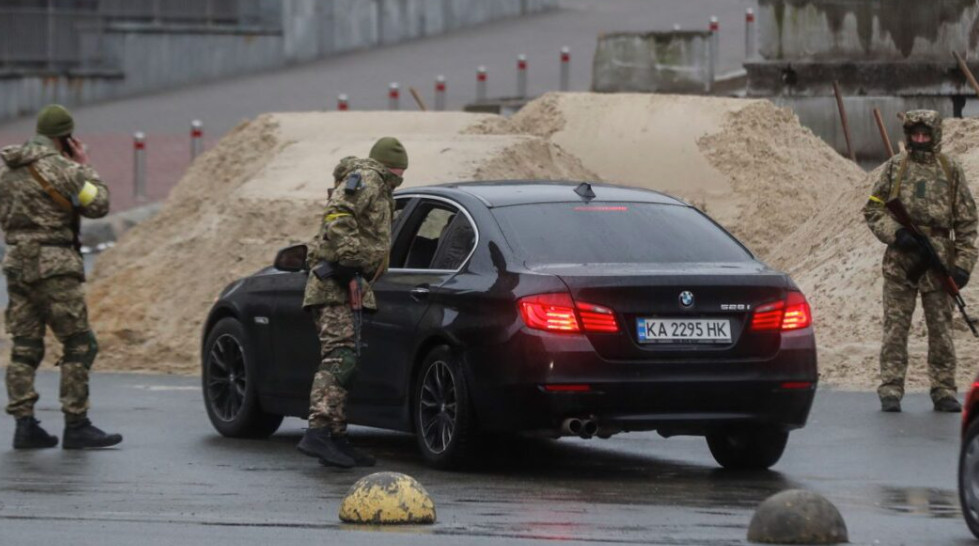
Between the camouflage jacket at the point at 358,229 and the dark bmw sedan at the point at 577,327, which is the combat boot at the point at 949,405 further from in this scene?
the camouflage jacket at the point at 358,229

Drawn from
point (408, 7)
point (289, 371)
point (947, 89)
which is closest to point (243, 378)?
point (289, 371)

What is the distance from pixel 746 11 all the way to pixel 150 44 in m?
10.8

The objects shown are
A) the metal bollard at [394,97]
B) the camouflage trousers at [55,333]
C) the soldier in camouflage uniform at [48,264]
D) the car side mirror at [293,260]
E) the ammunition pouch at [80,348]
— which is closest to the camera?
the car side mirror at [293,260]

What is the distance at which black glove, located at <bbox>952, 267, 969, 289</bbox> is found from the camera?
1504 cm

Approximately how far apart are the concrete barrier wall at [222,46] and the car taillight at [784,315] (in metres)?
30.0

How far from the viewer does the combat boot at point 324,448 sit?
12.1m

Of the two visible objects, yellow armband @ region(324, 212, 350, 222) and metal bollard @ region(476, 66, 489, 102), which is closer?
yellow armband @ region(324, 212, 350, 222)

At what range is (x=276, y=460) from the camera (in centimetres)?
1257

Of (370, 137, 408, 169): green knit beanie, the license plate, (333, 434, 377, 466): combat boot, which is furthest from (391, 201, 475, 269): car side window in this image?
the license plate

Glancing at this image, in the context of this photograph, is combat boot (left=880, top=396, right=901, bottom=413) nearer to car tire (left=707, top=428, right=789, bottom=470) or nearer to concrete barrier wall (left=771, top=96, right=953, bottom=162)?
car tire (left=707, top=428, right=789, bottom=470)

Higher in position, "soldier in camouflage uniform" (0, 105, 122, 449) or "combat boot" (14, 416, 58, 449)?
"soldier in camouflage uniform" (0, 105, 122, 449)

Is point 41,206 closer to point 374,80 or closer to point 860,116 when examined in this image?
point 860,116

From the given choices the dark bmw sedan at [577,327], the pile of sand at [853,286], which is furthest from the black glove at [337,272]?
the pile of sand at [853,286]

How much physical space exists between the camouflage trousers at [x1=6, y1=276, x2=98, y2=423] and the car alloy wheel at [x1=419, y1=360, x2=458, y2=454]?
7.31 feet
